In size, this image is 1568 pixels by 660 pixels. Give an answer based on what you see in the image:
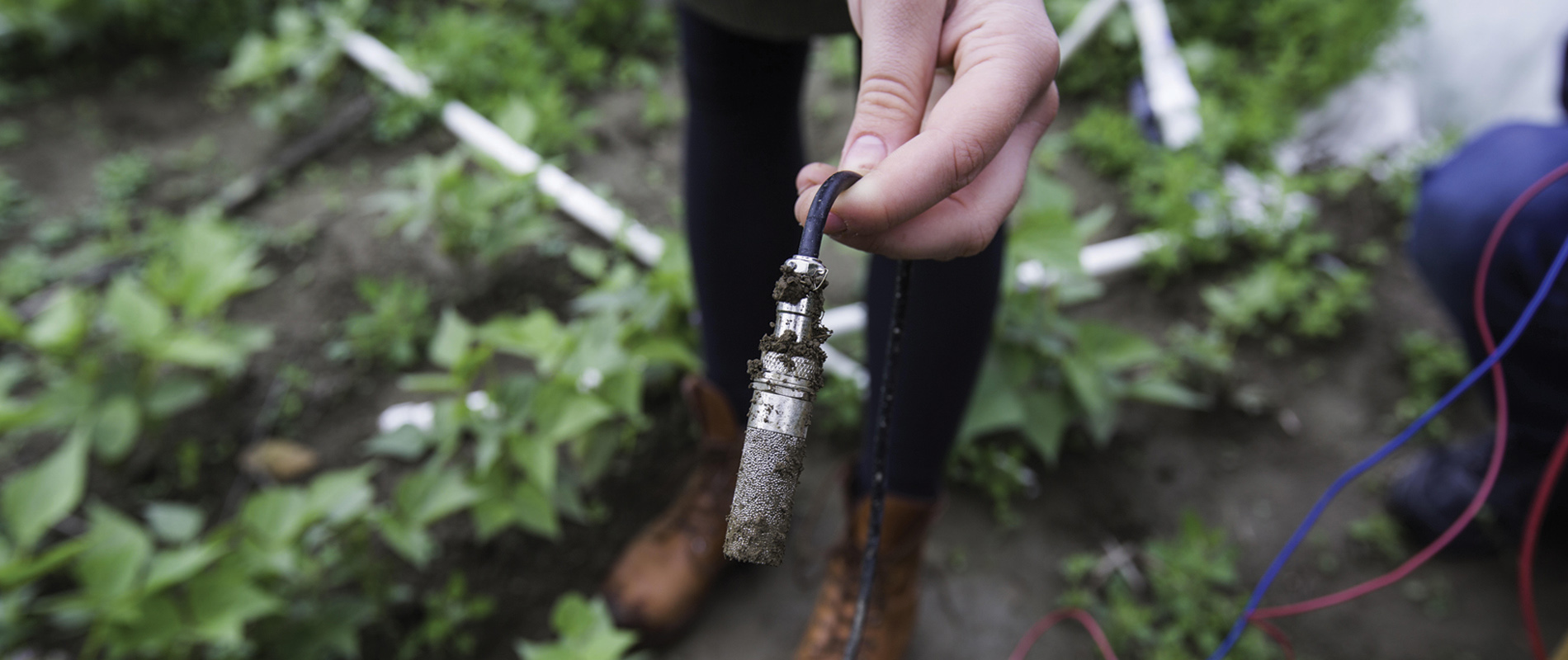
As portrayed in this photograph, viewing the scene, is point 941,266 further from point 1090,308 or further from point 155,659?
point 155,659

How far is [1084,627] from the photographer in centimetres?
154

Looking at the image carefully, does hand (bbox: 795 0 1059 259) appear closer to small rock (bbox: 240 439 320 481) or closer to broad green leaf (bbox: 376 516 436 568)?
broad green leaf (bbox: 376 516 436 568)

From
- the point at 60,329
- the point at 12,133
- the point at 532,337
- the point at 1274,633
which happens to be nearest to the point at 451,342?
the point at 532,337

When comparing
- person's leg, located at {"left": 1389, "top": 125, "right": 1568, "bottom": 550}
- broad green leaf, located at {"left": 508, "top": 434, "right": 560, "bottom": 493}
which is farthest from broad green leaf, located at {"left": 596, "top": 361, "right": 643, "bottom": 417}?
person's leg, located at {"left": 1389, "top": 125, "right": 1568, "bottom": 550}

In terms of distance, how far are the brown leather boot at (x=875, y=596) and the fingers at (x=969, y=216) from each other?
751mm

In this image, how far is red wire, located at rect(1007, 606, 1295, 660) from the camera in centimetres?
145

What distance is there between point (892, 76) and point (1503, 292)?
1.26 meters

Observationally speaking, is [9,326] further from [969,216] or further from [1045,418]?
[1045,418]

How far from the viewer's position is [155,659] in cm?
130

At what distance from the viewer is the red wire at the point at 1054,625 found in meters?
1.49

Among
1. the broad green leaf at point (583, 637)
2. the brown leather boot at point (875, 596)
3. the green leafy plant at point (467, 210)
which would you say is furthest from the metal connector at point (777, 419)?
the green leafy plant at point (467, 210)

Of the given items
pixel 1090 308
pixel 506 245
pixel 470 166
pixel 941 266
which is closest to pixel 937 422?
pixel 941 266

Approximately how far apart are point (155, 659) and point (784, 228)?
49.9 inches

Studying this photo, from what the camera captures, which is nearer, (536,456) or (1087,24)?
(536,456)
